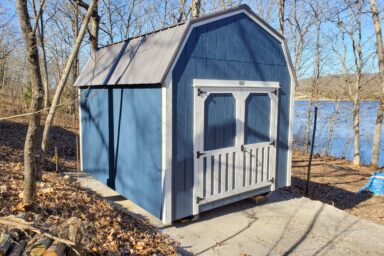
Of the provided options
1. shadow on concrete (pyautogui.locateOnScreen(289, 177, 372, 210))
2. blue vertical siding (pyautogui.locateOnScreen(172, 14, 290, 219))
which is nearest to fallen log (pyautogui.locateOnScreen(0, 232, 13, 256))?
blue vertical siding (pyautogui.locateOnScreen(172, 14, 290, 219))

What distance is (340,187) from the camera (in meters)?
9.73

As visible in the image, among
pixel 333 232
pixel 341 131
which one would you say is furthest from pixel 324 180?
pixel 341 131

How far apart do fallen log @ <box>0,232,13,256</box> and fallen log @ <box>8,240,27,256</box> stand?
0.05 meters

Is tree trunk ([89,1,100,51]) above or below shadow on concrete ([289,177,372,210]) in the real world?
above

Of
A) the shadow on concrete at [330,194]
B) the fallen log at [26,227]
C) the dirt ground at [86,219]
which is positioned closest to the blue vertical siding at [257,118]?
the dirt ground at [86,219]

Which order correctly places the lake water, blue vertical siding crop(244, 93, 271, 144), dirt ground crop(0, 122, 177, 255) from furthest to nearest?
the lake water → blue vertical siding crop(244, 93, 271, 144) → dirt ground crop(0, 122, 177, 255)

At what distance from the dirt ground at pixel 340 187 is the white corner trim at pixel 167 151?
4.51 m

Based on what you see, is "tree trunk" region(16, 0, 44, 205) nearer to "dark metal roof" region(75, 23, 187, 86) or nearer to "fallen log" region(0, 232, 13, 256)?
"dark metal roof" region(75, 23, 187, 86)

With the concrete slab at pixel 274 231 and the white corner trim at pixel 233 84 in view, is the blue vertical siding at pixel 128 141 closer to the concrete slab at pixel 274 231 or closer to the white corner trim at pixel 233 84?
the concrete slab at pixel 274 231

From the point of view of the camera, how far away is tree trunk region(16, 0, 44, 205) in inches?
143

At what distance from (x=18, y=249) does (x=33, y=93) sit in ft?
6.42

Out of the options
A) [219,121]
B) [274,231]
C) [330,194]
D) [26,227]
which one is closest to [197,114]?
[219,121]

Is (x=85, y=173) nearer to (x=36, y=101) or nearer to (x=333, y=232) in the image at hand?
(x=36, y=101)

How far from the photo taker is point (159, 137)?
4.41 metres
